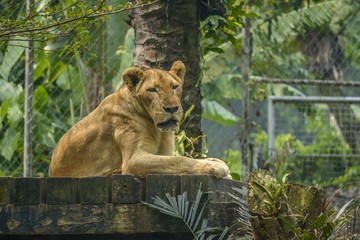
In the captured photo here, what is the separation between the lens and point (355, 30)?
24516 mm

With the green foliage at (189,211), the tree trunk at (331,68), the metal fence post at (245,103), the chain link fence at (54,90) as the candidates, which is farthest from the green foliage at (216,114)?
the green foliage at (189,211)

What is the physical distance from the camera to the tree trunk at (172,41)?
10.3 metres

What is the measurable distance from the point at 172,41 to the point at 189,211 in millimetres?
3416

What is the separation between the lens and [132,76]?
28.7ft

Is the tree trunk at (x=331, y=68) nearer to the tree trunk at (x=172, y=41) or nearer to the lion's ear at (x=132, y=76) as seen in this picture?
the tree trunk at (x=172, y=41)

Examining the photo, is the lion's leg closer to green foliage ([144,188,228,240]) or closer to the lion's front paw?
the lion's front paw

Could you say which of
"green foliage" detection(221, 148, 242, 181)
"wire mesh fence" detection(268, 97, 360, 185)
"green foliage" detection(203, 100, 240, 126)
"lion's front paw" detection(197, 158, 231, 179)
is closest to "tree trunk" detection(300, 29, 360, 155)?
"wire mesh fence" detection(268, 97, 360, 185)

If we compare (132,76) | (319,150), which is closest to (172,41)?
(132,76)

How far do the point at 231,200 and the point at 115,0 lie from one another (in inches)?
113

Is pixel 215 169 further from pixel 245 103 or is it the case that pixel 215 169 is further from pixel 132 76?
pixel 245 103

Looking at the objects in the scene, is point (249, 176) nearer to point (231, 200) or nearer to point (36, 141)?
point (231, 200)

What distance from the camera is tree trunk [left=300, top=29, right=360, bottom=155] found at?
1669 centimetres

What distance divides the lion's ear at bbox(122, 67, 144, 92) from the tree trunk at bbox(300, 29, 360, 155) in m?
7.74

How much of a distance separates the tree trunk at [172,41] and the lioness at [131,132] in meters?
1.32
